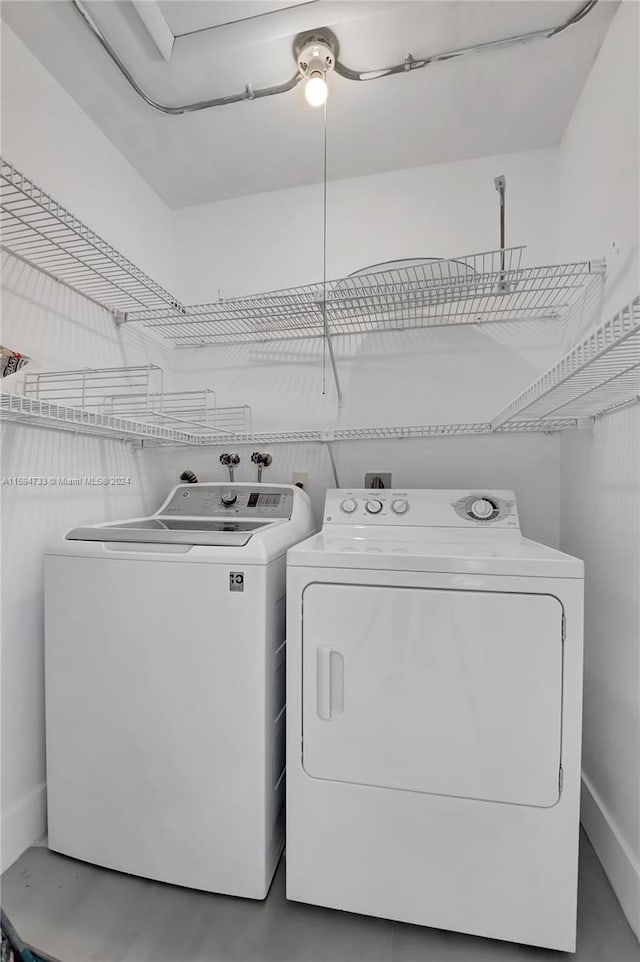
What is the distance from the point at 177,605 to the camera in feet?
4.35

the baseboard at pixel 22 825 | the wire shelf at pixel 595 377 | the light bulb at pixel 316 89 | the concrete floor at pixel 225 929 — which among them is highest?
the light bulb at pixel 316 89

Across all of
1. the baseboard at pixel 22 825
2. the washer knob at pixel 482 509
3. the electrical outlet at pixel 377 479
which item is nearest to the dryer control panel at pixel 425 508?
the washer knob at pixel 482 509

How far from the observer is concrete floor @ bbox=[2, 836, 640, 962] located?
1148mm

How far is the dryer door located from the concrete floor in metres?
0.40

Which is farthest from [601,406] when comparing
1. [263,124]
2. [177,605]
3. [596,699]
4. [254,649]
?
[263,124]

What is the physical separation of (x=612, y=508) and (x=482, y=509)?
1.37 ft

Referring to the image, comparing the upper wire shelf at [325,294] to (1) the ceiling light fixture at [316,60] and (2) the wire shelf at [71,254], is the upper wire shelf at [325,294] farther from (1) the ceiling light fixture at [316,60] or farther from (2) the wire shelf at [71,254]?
(1) the ceiling light fixture at [316,60]

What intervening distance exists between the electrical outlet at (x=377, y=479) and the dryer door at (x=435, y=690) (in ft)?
2.79

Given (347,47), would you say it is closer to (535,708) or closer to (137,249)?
(137,249)

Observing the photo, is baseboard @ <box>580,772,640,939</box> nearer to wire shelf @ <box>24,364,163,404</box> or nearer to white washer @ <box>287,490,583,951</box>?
A: white washer @ <box>287,490,583,951</box>

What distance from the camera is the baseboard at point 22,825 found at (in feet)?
4.58

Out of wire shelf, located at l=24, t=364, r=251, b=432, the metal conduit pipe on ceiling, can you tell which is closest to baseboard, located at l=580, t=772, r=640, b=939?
wire shelf, located at l=24, t=364, r=251, b=432

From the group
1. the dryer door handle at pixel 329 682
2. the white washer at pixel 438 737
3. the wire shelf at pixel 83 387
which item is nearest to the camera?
the white washer at pixel 438 737

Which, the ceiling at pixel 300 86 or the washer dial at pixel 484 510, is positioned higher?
the ceiling at pixel 300 86
